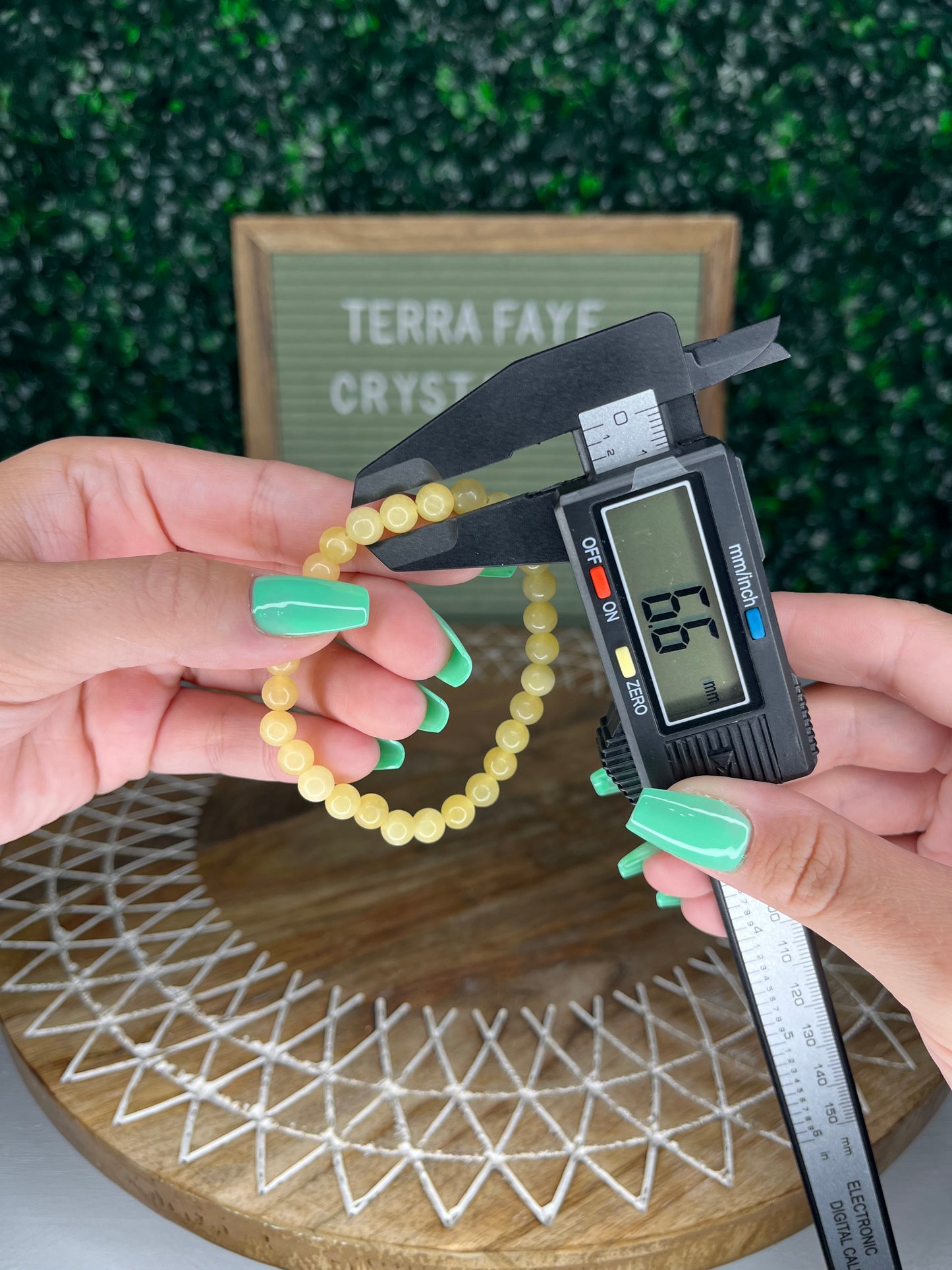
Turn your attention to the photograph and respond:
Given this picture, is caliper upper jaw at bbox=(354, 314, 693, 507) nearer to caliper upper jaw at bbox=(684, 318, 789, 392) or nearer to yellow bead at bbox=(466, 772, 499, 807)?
caliper upper jaw at bbox=(684, 318, 789, 392)

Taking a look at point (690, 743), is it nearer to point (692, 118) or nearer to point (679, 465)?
point (679, 465)

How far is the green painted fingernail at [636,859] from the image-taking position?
2.53ft

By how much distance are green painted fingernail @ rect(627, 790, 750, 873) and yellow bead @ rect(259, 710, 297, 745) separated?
0.83 ft

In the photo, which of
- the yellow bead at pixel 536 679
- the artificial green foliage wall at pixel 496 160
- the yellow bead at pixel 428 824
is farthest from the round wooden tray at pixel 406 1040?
the artificial green foliage wall at pixel 496 160

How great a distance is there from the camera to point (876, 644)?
2.68 feet

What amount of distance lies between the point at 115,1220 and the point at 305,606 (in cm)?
44

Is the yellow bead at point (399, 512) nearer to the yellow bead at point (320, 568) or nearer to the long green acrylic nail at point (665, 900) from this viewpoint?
the yellow bead at point (320, 568)

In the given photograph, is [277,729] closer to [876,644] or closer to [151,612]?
[151,612]

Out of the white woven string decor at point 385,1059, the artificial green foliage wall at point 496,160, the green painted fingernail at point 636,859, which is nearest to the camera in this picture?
the white woven string decor at point 385,1059

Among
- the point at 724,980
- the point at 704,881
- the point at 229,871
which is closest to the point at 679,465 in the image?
the point at 704,881

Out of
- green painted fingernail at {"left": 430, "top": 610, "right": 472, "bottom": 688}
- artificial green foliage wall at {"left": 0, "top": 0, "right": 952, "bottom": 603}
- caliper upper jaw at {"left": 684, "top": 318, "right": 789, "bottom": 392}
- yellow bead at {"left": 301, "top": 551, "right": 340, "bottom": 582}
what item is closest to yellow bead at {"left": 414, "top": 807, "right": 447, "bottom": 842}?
green painted fingernail at {"left": 430, "top": 610, "right": 472, "bottom": 688}

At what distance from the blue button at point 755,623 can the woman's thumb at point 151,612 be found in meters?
0.25

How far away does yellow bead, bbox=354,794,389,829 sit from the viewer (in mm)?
767

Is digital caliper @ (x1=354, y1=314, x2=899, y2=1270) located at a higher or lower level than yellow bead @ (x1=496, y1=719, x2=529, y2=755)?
higher
